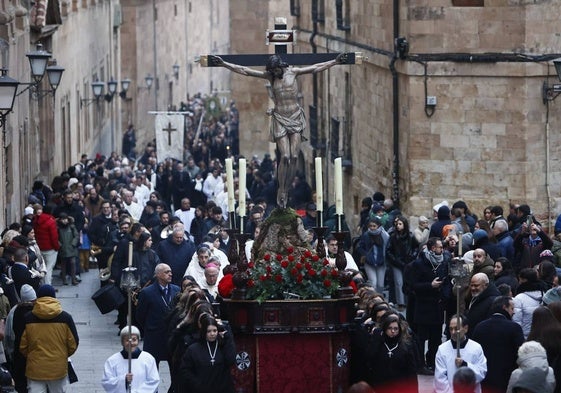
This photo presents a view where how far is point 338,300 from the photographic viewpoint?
1848cm

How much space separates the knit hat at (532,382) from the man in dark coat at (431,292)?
25.3 ft

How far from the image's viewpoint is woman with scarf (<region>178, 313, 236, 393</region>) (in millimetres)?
17641

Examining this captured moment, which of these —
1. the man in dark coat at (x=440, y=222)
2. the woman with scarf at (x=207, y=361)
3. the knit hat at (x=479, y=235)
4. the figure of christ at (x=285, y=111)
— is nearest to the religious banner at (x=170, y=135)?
the man in dark coat at (x=440, y=222)

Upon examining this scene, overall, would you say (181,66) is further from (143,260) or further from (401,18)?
(143,260)

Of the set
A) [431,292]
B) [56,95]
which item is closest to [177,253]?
[431,292]

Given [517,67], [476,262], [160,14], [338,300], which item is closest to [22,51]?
[517,67]

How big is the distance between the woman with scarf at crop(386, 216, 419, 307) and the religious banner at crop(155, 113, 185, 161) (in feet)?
70.2

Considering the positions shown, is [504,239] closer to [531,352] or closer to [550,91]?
[550,91]

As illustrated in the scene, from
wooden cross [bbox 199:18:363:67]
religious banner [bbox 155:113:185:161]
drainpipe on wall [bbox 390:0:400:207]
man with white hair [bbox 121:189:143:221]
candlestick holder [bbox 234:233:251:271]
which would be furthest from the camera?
religious banner [bbox 155:113:185:161]

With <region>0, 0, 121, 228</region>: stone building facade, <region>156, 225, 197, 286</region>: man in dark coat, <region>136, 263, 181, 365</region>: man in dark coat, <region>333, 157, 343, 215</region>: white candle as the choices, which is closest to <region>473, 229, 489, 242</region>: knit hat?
<region>156, 225, 197, 286</region>: man in dark coat

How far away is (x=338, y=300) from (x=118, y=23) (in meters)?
48.4

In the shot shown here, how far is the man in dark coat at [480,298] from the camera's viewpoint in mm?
19359

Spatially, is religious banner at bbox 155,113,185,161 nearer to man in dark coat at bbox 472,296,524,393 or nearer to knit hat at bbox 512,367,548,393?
man in dark coat at bbox 472,296,524,393

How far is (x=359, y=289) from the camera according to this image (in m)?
19.8
